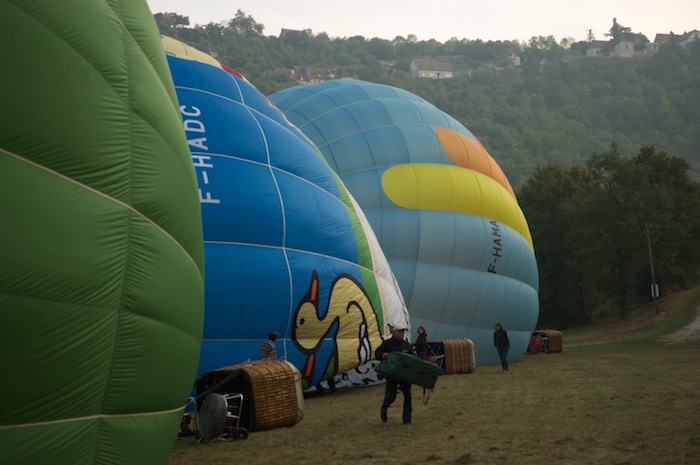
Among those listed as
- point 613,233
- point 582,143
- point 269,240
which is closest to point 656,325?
point 613,233

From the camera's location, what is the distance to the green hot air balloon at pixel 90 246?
4711mm

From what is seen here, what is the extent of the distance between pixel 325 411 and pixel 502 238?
373 inches

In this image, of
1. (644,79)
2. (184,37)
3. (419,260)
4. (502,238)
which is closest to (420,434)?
(419,260)

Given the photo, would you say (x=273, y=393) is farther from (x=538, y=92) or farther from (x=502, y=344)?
(x=538, y=92)

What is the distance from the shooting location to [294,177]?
506 inches

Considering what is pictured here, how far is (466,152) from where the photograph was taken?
20703 mm

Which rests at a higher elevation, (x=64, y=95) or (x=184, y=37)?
(x=184, y=37)

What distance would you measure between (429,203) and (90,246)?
1442 centimetres

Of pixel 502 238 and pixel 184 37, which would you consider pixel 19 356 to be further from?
pixel 184 37

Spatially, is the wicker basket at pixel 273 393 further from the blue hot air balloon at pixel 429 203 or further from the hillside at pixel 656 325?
the hillside at pixel 656 325

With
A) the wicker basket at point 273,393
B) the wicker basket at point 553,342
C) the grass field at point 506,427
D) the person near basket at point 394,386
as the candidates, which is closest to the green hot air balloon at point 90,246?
the grass field at point 506,427

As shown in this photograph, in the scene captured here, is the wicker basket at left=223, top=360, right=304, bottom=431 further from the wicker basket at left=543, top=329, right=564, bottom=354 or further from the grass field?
the wicker basket at left=543, top=329, right=564, bottom=354

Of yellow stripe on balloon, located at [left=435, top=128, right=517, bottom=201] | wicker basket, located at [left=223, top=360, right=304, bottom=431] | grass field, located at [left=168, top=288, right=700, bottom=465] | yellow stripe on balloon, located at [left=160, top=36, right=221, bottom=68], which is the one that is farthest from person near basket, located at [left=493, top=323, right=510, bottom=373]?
wicker basket, located at [left=223, top=360, right=304, bottom=431]

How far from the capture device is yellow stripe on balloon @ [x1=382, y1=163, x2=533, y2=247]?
19.0 meters
